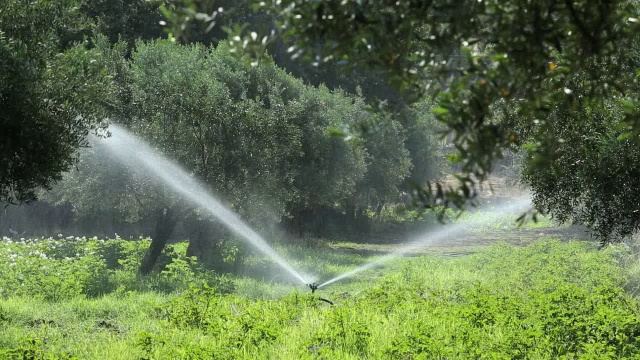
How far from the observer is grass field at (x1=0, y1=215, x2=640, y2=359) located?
43.0 ft

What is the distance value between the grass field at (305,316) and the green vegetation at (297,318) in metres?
0.04

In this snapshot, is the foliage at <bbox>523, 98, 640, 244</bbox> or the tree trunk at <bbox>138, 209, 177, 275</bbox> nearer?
the foliage at <bbox>523, 98, 640, 244</bbox>

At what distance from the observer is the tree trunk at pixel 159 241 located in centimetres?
2912

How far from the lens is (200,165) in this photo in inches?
1075

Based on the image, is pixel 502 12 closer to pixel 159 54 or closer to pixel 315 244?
pixel 159 54

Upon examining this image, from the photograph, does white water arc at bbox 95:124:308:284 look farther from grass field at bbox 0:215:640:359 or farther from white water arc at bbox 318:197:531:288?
white water arc at bbox 318:197:531:288

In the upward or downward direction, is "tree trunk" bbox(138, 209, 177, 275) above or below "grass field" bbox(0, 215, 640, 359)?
above

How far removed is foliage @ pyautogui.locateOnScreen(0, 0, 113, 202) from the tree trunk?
1421cm

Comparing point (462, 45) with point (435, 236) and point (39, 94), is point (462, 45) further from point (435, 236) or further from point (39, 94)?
point (435, 236)

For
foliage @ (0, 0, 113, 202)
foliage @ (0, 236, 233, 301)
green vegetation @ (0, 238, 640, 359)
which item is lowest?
green vegetation @ (0, 238, 640, 359)

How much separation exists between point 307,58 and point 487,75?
3.87 feet

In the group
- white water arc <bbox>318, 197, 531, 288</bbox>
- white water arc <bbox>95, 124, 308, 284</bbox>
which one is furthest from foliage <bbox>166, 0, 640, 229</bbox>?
white water arc <bbox>318, 197, 531, 288</bbox>

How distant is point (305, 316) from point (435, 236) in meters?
40.3

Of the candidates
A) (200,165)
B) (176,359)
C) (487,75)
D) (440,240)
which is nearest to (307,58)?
(487,75)
